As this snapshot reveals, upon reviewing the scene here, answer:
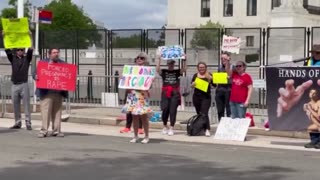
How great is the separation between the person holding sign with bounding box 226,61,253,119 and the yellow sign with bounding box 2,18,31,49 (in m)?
4.71

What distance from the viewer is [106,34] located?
2511cm

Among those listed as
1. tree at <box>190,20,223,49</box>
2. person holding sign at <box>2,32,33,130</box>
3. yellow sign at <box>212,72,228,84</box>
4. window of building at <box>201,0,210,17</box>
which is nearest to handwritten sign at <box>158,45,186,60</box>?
yellow sign at <box>212,72,228,84</box>

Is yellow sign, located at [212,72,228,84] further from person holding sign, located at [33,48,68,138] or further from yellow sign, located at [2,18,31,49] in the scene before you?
yellow sign, located at [2,18,31,49]

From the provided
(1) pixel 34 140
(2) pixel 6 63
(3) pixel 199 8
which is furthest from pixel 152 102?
(3) pixel 199 8

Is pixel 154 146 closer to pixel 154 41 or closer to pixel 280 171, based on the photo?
pixel 280 171

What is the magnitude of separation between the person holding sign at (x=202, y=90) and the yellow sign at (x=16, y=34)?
3.91 metres

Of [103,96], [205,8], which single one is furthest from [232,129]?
[205,8]

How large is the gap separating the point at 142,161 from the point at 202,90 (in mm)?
3941

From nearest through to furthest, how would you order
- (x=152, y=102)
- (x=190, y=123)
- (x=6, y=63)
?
(x=190, y=123) < (x=152, y=102) < (x=6, y=63)

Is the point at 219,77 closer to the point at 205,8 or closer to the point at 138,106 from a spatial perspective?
the point at 138,106

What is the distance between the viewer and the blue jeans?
14.1 meters

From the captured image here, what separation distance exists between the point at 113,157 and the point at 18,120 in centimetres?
518

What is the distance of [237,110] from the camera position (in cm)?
1416

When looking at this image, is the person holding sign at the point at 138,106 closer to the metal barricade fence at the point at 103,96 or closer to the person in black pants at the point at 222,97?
the person in black pants at the point at 222,97
